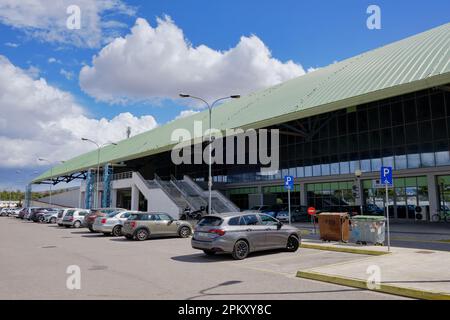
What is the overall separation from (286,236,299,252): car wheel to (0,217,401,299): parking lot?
0.30 metres

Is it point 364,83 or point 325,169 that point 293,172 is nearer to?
point 325,169

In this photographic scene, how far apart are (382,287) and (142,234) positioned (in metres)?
13.9

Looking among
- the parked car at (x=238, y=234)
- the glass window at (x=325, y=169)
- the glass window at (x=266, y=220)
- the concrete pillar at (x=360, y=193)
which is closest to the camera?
the parked car at (x=238, y=234)

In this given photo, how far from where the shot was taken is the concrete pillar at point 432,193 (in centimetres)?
2938

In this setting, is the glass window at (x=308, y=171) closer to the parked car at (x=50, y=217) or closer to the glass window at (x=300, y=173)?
the glass window at (x=300, y=173)

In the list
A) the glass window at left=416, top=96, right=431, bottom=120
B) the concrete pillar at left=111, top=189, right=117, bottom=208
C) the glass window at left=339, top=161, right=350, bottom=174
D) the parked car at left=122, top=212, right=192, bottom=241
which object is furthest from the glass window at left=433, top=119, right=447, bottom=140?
the concrete pillar at left=111, top=189, right=117, bottom=208

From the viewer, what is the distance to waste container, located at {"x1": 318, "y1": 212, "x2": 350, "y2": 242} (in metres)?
16.5

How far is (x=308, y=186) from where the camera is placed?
38875 mm

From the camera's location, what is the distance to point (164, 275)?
32.6ft

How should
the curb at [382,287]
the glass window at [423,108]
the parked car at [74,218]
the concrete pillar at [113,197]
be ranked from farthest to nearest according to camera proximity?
the concrete pillar at [113,197] → the parked car at [74,218] → the glass window at [423,108] → the curb at [382,287]

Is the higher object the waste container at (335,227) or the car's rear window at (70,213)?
the car's rear window at (70,213)

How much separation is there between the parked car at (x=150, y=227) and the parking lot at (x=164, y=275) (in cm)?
391

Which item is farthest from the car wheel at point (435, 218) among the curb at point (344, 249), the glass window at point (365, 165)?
the curb at point (344, 249)
